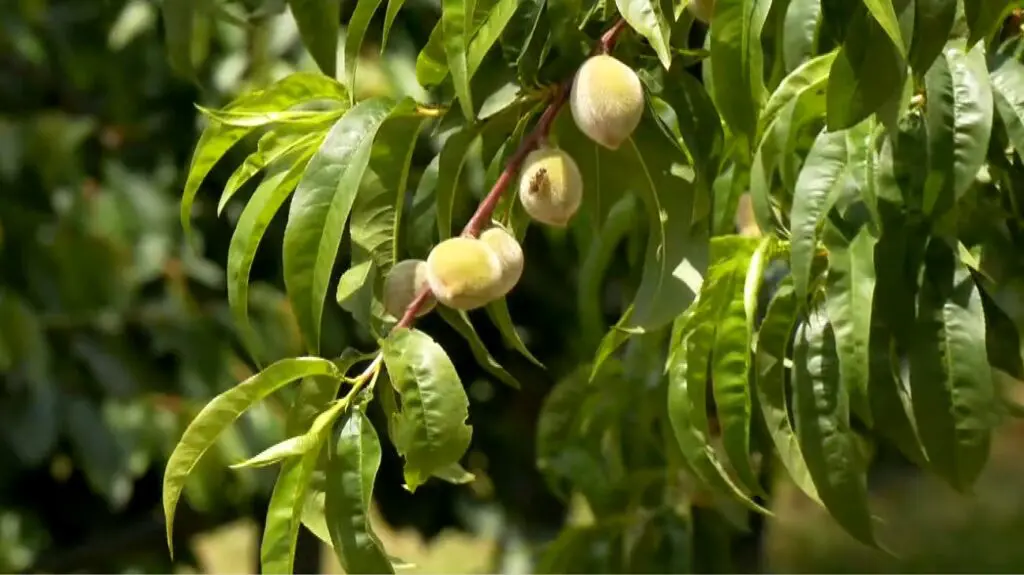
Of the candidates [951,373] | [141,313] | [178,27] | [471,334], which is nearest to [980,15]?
[951,373]

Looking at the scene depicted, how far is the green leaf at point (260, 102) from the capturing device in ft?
1.93

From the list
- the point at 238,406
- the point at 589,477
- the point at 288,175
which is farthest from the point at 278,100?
the point at 589,477

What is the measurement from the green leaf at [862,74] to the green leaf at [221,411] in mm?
218

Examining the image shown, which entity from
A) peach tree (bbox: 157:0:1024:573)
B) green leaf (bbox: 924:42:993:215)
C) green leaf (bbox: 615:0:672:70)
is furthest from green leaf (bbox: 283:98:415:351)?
green leaf (bbox: 924:42:993:215)

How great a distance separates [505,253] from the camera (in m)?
0.52

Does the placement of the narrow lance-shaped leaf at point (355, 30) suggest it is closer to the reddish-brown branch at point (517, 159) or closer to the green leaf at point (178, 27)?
the reddish-brown branch at point (517, 159)

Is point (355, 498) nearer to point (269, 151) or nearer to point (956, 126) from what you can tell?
point (269, 151)

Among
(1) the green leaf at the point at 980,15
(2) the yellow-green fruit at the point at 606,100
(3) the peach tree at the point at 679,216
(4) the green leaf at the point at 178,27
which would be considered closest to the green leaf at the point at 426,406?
(3) the peach tree at the point at 679,216

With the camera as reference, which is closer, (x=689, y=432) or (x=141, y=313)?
(x=689, y=432)

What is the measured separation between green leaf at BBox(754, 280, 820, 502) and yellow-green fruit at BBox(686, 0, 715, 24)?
0.40 feet

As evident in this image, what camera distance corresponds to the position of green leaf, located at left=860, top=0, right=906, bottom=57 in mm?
431

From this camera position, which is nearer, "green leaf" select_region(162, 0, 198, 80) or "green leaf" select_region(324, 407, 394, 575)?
"green leaf" select_region(324, 407, 394, 575)

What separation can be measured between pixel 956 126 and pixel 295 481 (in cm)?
29

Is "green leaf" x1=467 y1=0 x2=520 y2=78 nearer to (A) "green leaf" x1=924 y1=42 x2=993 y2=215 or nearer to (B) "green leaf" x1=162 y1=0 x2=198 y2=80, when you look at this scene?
(A) "green leaf" x1=924 y1=42 x2=993 y2=215
